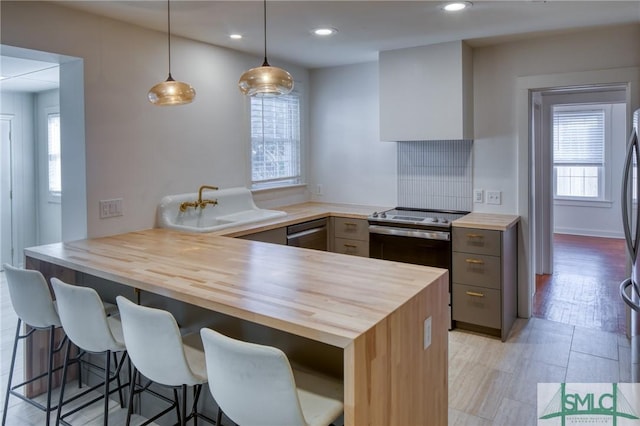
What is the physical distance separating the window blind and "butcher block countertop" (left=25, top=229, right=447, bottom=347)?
269 inches

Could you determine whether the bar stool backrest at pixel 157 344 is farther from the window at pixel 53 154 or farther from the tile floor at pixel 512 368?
the window at pixel 53 154

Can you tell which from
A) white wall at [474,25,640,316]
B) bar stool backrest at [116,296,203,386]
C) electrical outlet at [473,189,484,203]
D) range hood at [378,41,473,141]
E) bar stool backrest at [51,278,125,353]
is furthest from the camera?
electrical outlet at [473,189,484,203]

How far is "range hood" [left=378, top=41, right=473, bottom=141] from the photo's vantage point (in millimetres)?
3658

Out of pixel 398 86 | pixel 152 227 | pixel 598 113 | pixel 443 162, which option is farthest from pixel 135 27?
pixel 598 113

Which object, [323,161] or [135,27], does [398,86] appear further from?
[135,27]

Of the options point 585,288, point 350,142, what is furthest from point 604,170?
point 350,142

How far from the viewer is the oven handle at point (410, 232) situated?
353cm

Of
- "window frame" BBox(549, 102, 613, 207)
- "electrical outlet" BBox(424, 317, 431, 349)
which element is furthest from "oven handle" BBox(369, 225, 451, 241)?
"window frame" BBox(549, 102, 613, 207)

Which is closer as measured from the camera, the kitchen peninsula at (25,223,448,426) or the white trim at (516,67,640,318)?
the kitchen peninsula at (25,223,448,426)

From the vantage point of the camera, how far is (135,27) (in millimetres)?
3084

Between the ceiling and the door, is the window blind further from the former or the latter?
the door

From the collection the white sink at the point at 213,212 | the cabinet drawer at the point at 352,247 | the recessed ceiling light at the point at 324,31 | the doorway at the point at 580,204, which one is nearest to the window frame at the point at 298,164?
the white sink at the point at 213,212

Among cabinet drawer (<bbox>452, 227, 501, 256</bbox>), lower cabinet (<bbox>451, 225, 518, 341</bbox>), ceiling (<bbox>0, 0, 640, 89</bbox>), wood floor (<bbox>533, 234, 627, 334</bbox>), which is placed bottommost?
wood floor (<bbox>533, 234, 627, 334</bbox>)

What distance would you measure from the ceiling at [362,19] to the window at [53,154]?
3033mm
